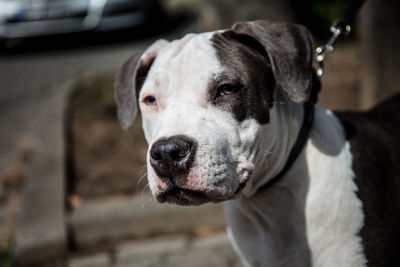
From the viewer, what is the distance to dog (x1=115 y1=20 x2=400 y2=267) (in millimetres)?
2600

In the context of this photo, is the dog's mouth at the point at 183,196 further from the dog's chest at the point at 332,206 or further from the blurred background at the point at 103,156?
the blurred background at the point at 103,156

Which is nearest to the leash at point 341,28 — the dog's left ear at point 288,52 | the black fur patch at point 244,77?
the dog's left ear at point 288,52

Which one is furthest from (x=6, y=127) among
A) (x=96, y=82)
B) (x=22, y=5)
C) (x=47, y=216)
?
(x=22, y=5)

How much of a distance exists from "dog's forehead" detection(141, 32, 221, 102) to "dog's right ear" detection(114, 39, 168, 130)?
23 centimetres

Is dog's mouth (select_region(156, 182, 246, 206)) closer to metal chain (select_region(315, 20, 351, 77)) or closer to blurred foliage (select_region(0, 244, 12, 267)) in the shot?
metal chain (select_region(315, 20, 351, 77))

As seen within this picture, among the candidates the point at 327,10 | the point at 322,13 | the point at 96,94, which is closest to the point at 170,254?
the point at 96,94

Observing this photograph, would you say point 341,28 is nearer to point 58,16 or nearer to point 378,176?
point 378,176

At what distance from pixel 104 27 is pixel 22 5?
1529 mm

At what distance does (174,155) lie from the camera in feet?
8.24

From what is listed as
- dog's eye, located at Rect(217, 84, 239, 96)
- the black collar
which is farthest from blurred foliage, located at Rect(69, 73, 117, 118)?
dog's eye, located at Rect(217, 84, 239, 96)

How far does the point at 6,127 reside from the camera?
23.3ft

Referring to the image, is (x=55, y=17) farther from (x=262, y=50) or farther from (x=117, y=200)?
(x=262, y=50)

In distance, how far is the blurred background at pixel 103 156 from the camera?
461 centimetres

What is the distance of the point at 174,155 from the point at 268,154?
56 cm
